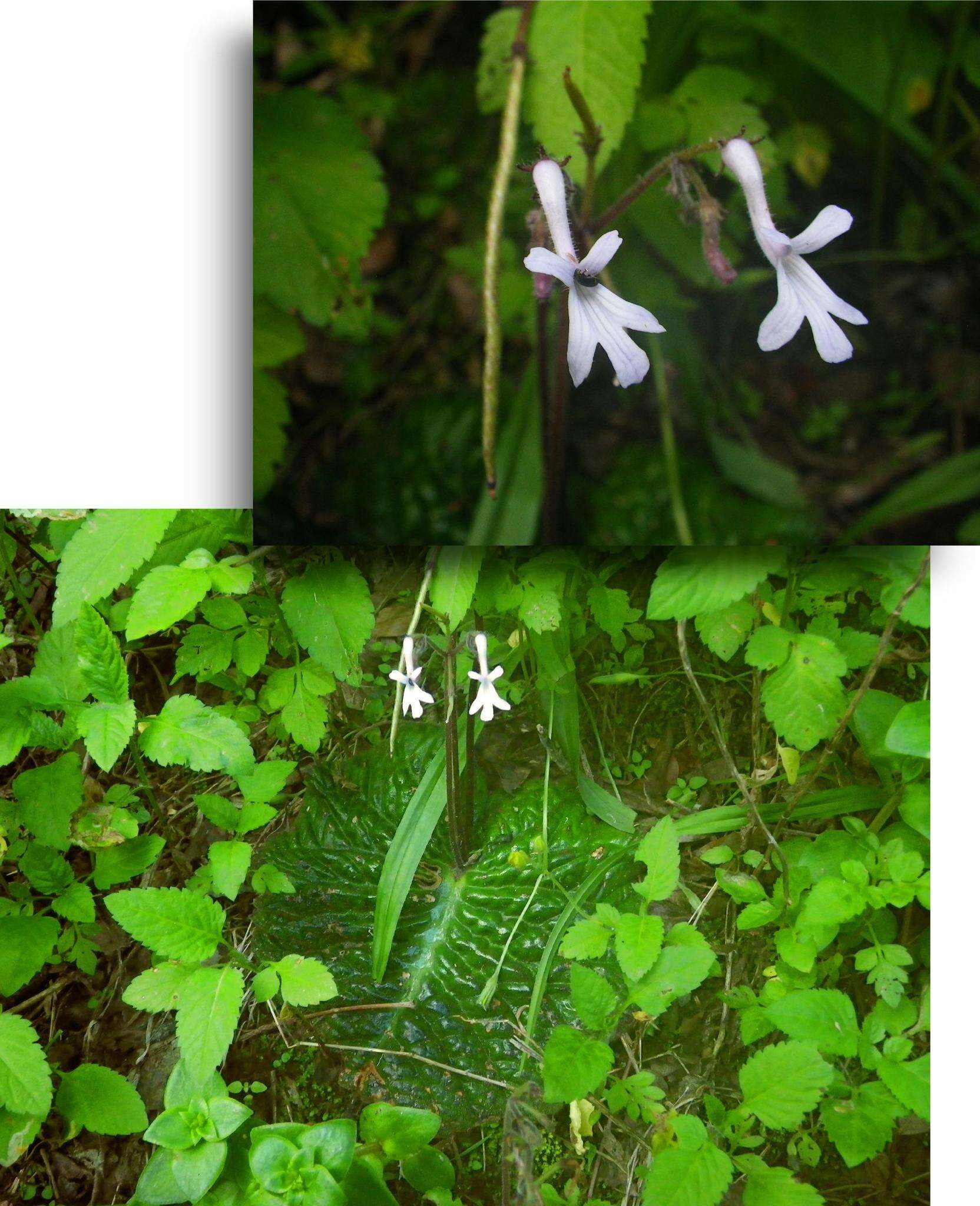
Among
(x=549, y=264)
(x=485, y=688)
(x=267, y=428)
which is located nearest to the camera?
(x=549, y=264)

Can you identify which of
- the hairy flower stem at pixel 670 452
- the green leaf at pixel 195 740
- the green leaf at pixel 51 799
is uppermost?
the hairy flower stem at pixel 670 452

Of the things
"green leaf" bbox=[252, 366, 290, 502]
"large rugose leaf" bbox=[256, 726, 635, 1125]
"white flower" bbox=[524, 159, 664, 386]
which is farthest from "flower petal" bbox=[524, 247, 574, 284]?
"large rugose leaf" bbox=[256, 726, 635, 1125]

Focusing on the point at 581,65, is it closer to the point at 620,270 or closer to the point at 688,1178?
the point at 620,270

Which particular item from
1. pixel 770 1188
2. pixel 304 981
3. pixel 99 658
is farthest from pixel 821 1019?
pixel 99 658

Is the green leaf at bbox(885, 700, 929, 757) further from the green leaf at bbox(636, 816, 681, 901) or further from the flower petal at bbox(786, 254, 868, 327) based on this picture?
the flower petal at bbox(786, 254, 868, 327)

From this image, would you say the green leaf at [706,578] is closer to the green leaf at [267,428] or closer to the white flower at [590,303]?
the white flower at [590,303]

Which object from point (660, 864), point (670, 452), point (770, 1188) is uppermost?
point (670, 452)

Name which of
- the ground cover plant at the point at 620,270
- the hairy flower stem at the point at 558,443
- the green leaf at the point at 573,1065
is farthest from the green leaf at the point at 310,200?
the green leaf at the point at 573,1065
